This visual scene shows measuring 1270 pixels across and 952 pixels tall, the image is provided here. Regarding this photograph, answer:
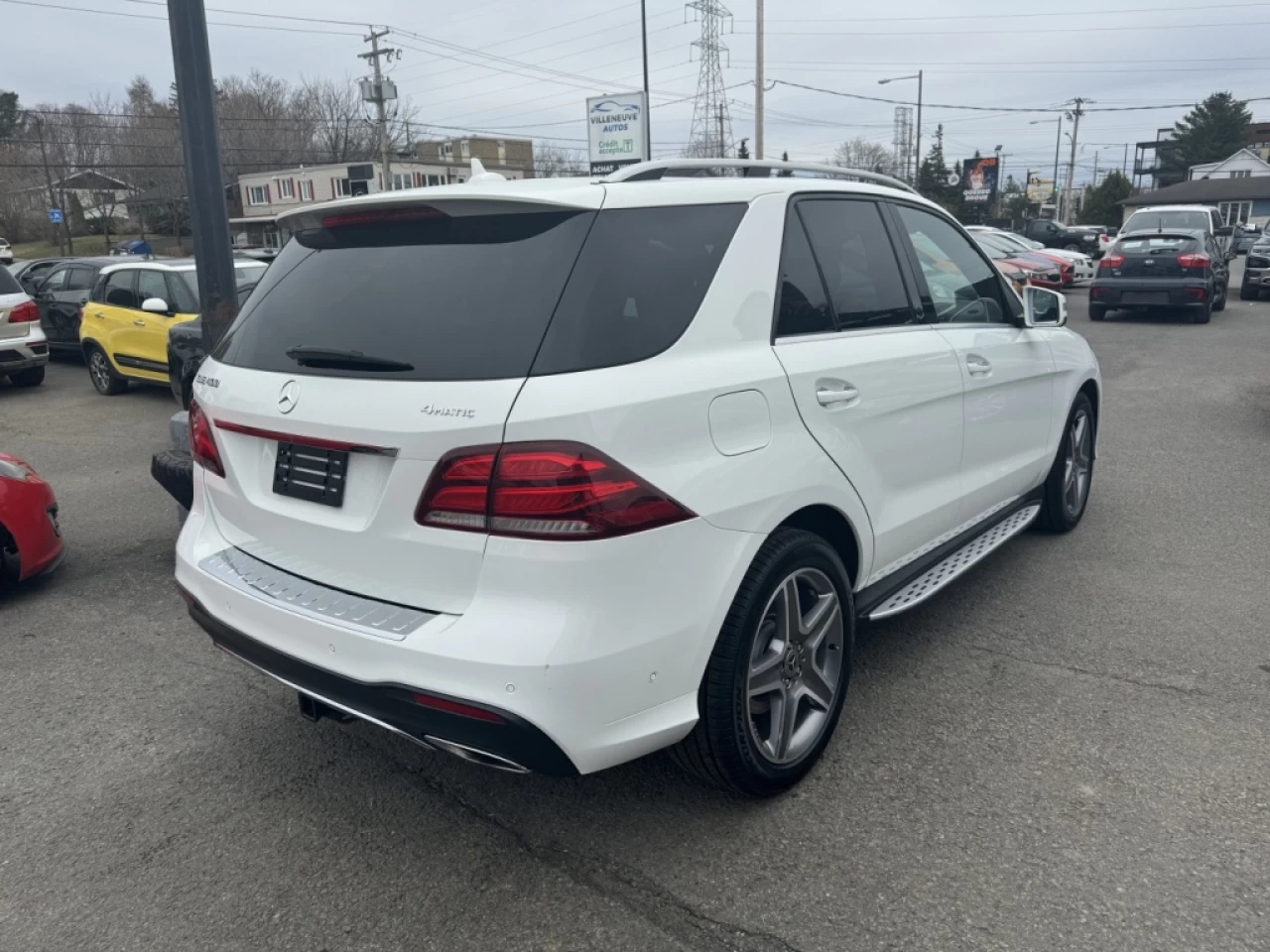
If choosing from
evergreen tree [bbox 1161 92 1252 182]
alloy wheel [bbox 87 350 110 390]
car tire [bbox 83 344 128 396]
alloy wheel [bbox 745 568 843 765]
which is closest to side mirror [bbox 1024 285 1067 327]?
alloy wheel [bbox 745 568 843 765]

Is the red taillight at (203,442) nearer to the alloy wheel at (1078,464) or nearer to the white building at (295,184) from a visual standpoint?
the alloy wheel at (1078,464)

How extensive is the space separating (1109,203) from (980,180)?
2698 cm

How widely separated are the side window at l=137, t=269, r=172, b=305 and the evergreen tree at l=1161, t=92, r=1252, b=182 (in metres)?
102

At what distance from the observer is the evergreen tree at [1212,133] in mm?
91750

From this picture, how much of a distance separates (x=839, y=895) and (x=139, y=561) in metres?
4.45

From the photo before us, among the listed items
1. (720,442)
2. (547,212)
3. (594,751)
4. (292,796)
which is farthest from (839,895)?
(547,212)

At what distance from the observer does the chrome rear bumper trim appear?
97.3 inches

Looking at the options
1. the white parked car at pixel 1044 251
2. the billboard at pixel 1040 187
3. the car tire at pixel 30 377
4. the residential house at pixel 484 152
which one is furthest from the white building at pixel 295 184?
the billboard at pixel 1040 187

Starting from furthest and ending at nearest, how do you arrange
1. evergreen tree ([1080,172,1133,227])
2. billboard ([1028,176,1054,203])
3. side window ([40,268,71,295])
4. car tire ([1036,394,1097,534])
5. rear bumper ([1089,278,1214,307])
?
billboard ([1028,176,1054,203]), evergreen tree ([1080,172,1133,227]), rear bumper ([1089,278,1214,307]), side window ([40,268,71,295]), car tire ([1036,394,1097,534])

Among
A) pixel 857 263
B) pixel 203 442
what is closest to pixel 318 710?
pixel 203 442

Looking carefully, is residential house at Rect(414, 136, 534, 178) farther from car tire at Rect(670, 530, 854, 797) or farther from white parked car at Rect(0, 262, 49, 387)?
car tire at Rect(670, 530, 854, 797)

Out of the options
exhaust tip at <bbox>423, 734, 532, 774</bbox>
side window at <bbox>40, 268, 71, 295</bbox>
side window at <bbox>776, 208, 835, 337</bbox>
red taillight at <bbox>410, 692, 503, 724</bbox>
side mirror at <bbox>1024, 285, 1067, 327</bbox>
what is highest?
side window at <bbox>776, 208, 835, 337</bbox>

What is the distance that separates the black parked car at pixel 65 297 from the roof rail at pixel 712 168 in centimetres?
1342

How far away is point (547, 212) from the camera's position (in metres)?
2.59
